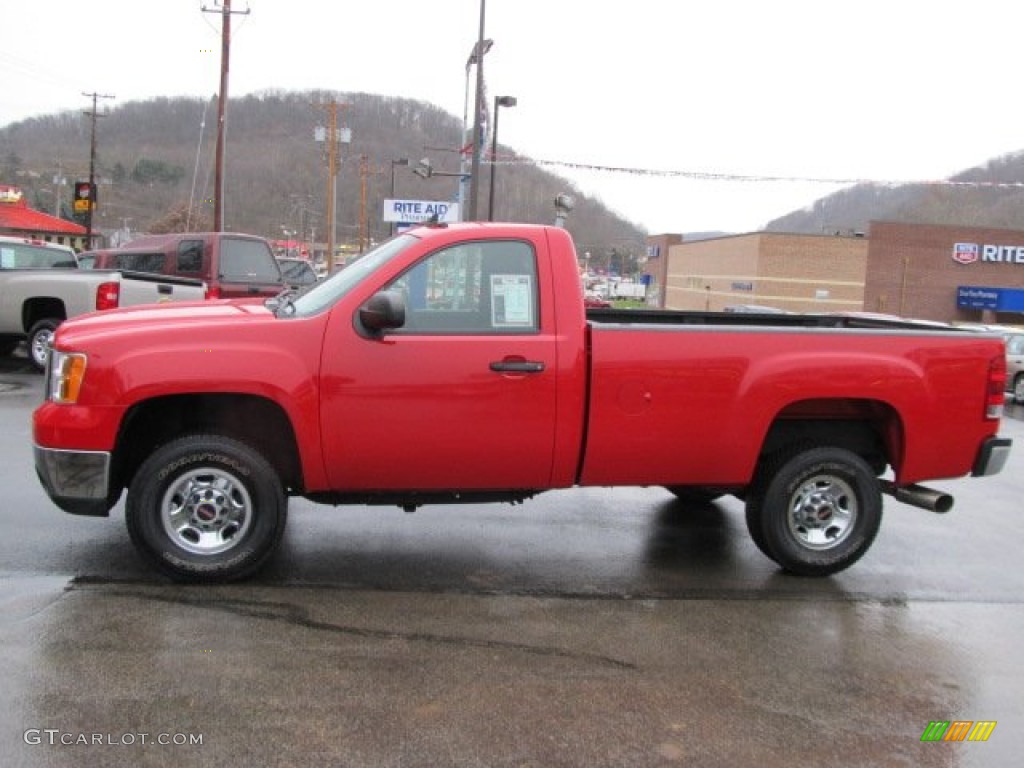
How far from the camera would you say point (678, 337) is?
509cm

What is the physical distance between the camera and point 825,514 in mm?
5496

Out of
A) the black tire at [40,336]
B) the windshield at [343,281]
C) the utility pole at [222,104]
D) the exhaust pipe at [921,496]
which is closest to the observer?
the windshield at [343,281]

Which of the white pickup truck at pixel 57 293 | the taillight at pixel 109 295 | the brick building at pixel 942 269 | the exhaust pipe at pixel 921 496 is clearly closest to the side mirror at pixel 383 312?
the exhaust pipe at pixel 921 496

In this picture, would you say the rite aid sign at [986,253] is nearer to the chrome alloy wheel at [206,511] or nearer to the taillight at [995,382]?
the taillight at [995,382]

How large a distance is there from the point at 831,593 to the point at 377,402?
2.80 meters

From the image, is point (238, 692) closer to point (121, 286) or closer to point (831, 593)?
point (831, 593)

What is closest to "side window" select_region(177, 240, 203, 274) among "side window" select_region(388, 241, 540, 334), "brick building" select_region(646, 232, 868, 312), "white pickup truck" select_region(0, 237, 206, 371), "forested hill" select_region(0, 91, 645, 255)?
"white pickup truck" select_region(0, 237, 206, 371)

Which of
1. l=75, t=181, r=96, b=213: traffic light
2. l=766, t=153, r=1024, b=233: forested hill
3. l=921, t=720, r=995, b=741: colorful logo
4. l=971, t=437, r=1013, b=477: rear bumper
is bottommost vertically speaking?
l=921, t=720, r=995, b=741: colorful logo

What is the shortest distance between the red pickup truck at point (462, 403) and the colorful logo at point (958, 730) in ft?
5.47

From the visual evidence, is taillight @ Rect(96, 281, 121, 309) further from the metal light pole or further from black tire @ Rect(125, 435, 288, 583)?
the metal light pole

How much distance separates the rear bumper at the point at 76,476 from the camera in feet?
15.3

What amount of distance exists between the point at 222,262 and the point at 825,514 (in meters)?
11.2

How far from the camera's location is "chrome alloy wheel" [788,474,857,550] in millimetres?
5465

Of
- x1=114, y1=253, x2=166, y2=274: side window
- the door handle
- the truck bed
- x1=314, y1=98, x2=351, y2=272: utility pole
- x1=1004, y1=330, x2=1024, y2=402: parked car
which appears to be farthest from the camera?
x1=314, y1=98, x2=351, y2=272: utility pole
